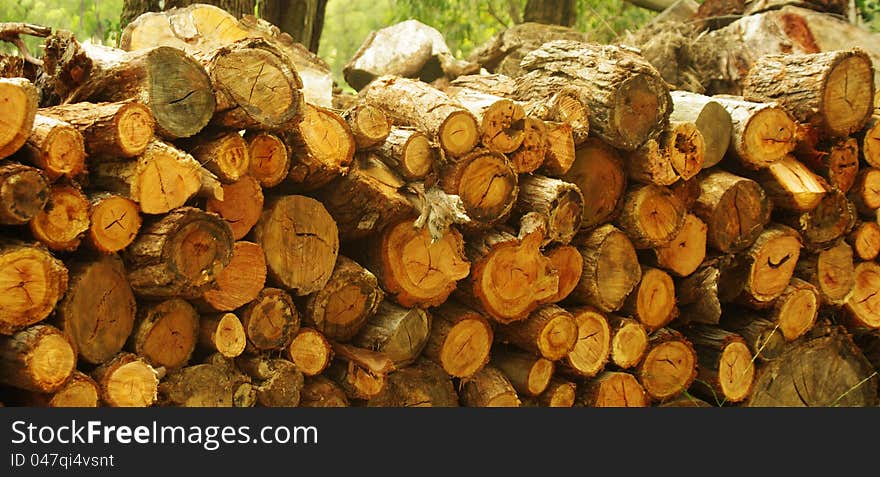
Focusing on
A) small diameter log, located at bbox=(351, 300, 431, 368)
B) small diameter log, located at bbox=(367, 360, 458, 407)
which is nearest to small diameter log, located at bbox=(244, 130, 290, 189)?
small diameter log, located at bbox=(351, 300, 431, 368)

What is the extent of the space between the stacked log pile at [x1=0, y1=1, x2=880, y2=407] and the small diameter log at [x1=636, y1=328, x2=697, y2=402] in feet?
0.04

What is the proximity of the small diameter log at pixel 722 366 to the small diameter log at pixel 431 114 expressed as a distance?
1.70m

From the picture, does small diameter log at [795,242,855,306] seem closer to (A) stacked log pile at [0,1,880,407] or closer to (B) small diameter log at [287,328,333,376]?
(A) stacked log pile at [0,1,880,407]

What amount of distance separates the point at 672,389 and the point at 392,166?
1.79 m

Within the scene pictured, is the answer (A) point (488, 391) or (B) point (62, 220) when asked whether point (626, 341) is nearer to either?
(A) point (488, 391)

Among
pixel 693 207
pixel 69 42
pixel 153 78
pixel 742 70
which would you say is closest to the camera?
pixel 153 78

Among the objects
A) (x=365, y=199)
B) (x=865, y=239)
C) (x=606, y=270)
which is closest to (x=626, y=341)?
(x=606, y=270)

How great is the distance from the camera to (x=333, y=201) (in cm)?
359

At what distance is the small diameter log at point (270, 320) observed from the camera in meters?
3.34

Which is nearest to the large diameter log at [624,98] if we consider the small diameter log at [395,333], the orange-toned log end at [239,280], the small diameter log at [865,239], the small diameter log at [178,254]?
the small diameter log at [395,333]

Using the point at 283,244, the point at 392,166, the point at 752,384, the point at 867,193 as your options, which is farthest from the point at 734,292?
the point at 283,244

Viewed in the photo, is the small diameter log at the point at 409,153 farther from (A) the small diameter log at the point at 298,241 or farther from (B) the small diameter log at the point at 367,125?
(A) the small diameter log at the point at 298,241

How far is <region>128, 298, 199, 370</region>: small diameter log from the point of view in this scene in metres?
3.12

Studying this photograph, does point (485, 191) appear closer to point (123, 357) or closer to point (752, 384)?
point (123, 357)
